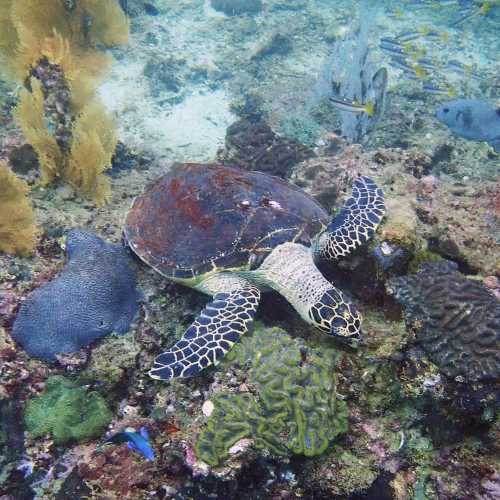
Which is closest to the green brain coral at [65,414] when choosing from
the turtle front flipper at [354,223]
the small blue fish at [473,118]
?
the turtle front flipper at [354,223]

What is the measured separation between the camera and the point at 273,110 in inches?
393

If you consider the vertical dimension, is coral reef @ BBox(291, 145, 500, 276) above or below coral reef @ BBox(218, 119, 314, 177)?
above

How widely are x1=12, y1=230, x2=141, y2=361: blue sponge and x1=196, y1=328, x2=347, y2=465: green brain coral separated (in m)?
1.38

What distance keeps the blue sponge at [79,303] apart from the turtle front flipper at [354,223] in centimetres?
199

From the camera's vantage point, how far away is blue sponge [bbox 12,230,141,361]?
135 inches

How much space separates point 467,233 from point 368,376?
1.84 m

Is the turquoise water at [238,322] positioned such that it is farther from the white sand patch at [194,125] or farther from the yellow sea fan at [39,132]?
the white sand patch at [194,125]

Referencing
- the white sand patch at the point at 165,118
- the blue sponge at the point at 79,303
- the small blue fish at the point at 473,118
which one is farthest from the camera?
the white sand patch at the point at 165,118

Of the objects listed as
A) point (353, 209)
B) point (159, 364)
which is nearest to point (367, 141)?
point (353, 209)

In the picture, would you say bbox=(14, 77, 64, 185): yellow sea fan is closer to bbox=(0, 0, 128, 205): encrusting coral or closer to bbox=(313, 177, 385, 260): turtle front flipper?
bbox=(0, 0, 128, 205): encrusting coral

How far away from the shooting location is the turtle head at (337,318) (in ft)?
10.0

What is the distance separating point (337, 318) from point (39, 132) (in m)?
4.63

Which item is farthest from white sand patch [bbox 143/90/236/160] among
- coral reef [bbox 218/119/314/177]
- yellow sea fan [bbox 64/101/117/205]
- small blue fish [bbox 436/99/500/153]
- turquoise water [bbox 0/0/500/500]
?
small blue fish [bbox 436/99/500/153]

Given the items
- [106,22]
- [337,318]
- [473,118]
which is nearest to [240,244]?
[337,318]
